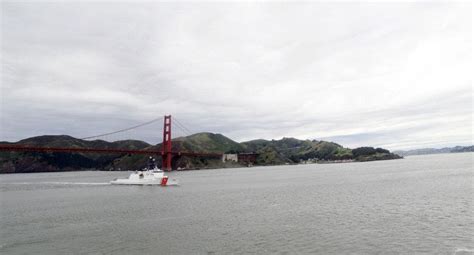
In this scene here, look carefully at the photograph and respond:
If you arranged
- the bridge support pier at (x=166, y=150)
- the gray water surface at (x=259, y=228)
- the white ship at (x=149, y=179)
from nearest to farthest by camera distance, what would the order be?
the gray water surface at (x=259, y=228), the white ship at (x=149, y=179), the bridge support pier at (x=166, y=150)

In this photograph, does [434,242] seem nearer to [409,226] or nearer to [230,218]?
[409,226]

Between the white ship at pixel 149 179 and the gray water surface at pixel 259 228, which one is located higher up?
the white ship at pixel 149 179

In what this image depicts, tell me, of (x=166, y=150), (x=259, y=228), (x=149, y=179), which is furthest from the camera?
(x=166, y=150)

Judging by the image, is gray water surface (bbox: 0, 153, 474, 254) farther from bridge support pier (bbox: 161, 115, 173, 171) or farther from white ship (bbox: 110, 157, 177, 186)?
bridge support pier (bbox: 161, 115, 173, 171)

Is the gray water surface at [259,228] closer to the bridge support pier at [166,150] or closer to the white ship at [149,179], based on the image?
the white ship at [149,179]

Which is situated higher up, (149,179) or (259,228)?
(149,179)

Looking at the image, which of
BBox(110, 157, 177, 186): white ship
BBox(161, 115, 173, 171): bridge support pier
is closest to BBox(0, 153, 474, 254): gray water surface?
BBox(110, 157, 177, 186): white ship

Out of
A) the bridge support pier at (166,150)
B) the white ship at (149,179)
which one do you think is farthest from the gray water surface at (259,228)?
the bridge support pier at (166,150)

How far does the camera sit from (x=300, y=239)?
2044 cm

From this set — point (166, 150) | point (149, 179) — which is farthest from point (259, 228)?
point (166, 150)

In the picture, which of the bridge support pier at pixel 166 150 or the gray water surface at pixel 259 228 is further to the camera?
the bridge support pier at pixel 166 150

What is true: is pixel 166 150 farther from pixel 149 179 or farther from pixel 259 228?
pixel 259 228

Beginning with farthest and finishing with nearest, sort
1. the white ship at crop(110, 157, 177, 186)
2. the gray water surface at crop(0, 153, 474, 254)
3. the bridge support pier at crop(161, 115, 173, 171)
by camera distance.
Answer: the bridge support pier at crop(161, 115, 173, 171) < the white ship at crop(110, 157, 177, 186) < the gray water surface at crop(0, 153, 474, 254)

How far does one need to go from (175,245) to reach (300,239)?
24.0 feet
